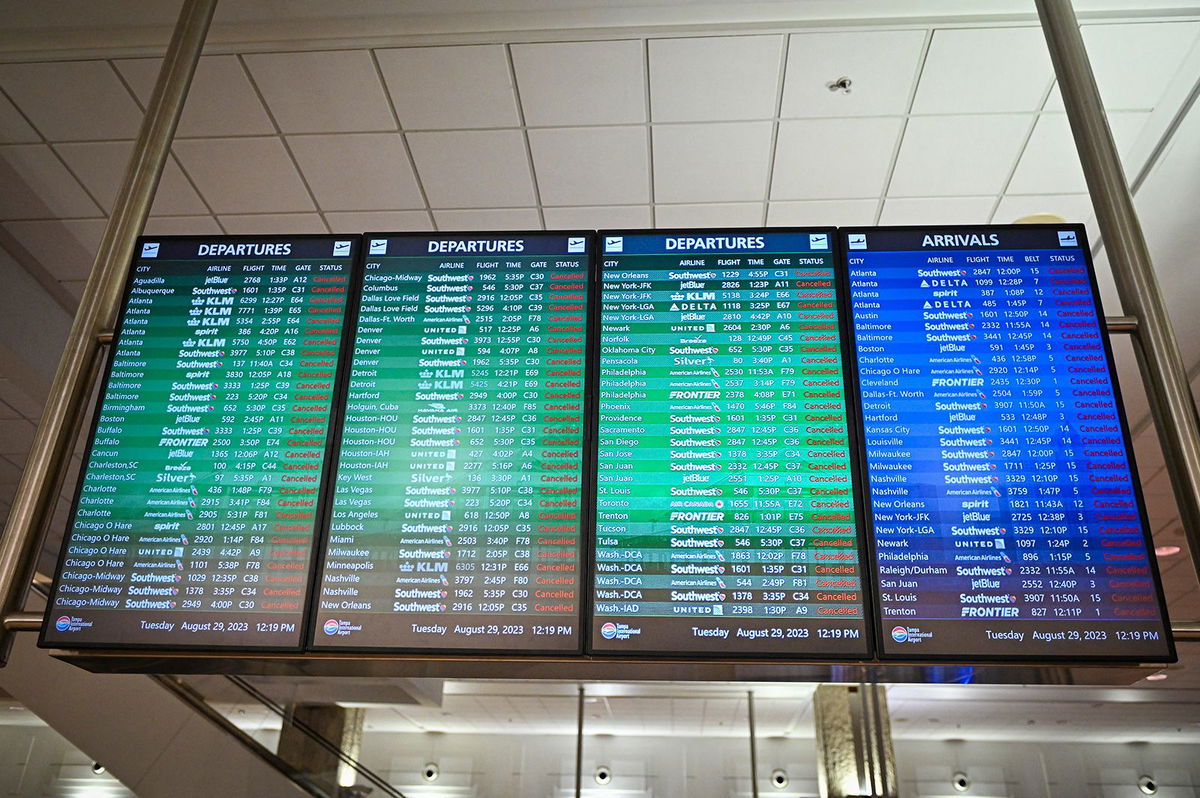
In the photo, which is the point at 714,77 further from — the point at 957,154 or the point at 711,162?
the point at 957,154

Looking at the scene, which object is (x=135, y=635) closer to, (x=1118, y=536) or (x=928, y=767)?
(x=1118, y=536)

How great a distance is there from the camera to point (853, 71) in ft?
11.2

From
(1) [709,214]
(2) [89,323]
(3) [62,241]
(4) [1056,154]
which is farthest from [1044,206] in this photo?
(3) [62,241]

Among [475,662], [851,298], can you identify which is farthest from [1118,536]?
[475,662]

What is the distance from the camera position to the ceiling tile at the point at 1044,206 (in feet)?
13.6

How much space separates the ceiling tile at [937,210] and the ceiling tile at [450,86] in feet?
6.26

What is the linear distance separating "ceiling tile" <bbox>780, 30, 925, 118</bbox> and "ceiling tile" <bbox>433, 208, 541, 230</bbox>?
1.41 m

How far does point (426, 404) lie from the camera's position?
2176 millimetres

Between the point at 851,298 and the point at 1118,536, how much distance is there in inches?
32.6

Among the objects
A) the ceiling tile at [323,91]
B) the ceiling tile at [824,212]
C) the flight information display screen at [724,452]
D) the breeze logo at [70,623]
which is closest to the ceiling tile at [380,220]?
the ceiling tile at [323,91]

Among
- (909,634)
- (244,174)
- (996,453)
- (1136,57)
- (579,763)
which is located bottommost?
(909,634)

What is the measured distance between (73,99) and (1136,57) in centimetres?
440

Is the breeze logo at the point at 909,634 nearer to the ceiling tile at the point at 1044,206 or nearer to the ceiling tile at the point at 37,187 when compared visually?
the ceiling tile at the point at 1044,206

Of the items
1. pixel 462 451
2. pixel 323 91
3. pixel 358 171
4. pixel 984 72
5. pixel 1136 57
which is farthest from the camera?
pixel 358 171
